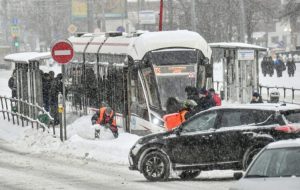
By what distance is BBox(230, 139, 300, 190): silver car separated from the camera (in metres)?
10.3

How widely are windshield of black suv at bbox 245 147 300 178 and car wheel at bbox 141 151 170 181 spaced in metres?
7.78

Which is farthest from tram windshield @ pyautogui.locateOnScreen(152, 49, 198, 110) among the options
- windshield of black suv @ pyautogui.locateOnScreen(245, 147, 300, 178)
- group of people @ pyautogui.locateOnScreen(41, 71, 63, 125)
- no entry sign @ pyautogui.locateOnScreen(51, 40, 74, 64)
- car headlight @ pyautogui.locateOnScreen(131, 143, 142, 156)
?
windshield of black suv @ pyautogui.locateOnScreen(245, 147, 300, 178)

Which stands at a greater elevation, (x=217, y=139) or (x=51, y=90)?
(x=51, y=90)

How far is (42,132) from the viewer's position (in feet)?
93.5

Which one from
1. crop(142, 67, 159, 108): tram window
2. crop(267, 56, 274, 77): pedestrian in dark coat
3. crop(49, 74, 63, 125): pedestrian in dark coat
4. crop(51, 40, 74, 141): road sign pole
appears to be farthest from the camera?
crop(267, 56, 274, 77): pedestrian in dark coat

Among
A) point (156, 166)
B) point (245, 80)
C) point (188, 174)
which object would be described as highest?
point (245, 80)

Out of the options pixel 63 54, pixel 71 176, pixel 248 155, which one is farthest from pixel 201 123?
pixel 63 54

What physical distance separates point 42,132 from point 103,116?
2.77m

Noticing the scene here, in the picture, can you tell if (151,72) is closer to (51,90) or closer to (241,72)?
(51,90)

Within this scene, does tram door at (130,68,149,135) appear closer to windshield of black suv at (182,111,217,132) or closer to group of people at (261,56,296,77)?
windshield of black suv at (182,111,217,132)

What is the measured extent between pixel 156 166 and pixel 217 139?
146cm

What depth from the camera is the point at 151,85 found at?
2609cm

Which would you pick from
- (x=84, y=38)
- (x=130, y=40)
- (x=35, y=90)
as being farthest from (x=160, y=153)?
(x=84, y=38)

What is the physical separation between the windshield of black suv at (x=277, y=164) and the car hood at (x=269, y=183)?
11 centimetres
